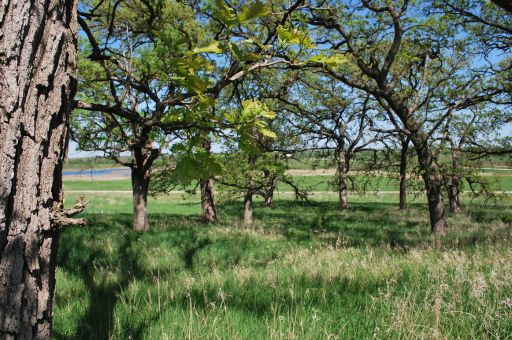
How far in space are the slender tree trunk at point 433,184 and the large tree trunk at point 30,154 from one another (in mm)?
9056

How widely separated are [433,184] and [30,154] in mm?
9679

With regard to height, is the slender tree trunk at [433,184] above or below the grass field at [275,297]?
above

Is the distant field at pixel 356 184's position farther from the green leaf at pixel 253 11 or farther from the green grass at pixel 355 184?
the green leaf at pixel 253 11

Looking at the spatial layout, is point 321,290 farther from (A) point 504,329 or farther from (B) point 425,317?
(A) point 504,329

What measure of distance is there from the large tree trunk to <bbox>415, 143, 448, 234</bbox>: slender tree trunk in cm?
906

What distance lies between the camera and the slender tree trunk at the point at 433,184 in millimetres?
9375

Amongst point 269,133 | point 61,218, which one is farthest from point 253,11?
point 61,218

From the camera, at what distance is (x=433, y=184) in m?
9.53

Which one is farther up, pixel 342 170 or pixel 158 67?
pixel 158 67

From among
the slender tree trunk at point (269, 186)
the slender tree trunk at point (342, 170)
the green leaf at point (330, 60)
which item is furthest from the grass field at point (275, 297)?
the slender tree trunk at point (342, 170)

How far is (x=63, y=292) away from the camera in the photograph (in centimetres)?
402

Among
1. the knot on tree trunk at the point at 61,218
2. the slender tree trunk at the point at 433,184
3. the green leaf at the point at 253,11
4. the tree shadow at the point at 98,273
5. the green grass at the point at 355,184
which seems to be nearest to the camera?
the green leaf at the point at 253,11

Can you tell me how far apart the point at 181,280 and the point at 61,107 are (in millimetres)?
3170

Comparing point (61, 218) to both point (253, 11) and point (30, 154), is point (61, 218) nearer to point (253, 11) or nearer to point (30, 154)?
point (30, 154)
